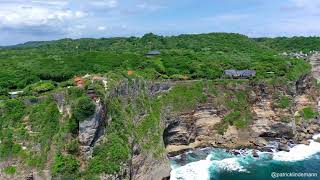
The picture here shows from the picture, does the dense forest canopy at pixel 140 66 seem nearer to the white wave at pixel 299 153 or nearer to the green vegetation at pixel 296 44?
the white wave at pixel 299 153

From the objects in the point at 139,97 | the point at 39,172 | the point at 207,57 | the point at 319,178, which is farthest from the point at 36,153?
the point at 207,57

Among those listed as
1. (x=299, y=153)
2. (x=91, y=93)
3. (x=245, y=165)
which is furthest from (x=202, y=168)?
(x=91, y=93)

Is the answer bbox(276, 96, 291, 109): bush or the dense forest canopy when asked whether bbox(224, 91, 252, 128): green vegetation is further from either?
the dense forest canopy

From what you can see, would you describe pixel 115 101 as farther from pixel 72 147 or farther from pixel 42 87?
pixel 42 87

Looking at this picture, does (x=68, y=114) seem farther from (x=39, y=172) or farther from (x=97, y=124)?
→ (x=39, y=172)

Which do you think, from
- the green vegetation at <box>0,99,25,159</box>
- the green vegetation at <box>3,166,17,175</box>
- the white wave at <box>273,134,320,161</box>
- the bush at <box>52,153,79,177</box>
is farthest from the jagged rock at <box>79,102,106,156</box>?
the white wave at <box>273,134,320,161</box>

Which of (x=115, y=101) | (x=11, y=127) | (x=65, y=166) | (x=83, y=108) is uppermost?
(x=83, y=108)
